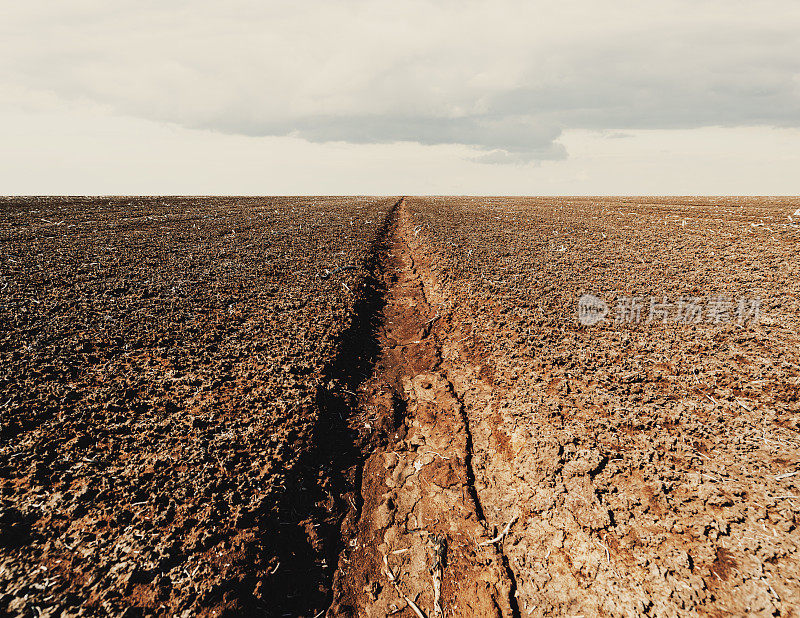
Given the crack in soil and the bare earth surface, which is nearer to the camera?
the bare earth surface

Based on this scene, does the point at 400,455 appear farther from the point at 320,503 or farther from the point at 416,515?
the point at 320,503

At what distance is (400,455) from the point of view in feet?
16.6

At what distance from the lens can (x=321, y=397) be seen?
5805mm

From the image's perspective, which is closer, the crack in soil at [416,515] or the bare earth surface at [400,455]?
the bare earth surface at [400,455]

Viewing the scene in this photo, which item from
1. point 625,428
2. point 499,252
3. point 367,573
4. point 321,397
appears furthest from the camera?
point 499,252

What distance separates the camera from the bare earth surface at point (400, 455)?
3.23 m

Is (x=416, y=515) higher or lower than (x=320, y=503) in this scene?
lower

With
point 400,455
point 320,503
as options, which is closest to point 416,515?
point 400,455

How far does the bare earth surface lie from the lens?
10.6 feet

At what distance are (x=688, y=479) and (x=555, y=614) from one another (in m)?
1.95

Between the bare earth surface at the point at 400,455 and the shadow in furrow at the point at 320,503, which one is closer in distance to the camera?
the bare earth surface at the point at 400,455

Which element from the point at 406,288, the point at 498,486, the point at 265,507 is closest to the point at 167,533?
the point at 265,507

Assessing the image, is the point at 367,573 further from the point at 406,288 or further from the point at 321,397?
the point at 406,288

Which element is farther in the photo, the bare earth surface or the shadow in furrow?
the shadow in furrow
